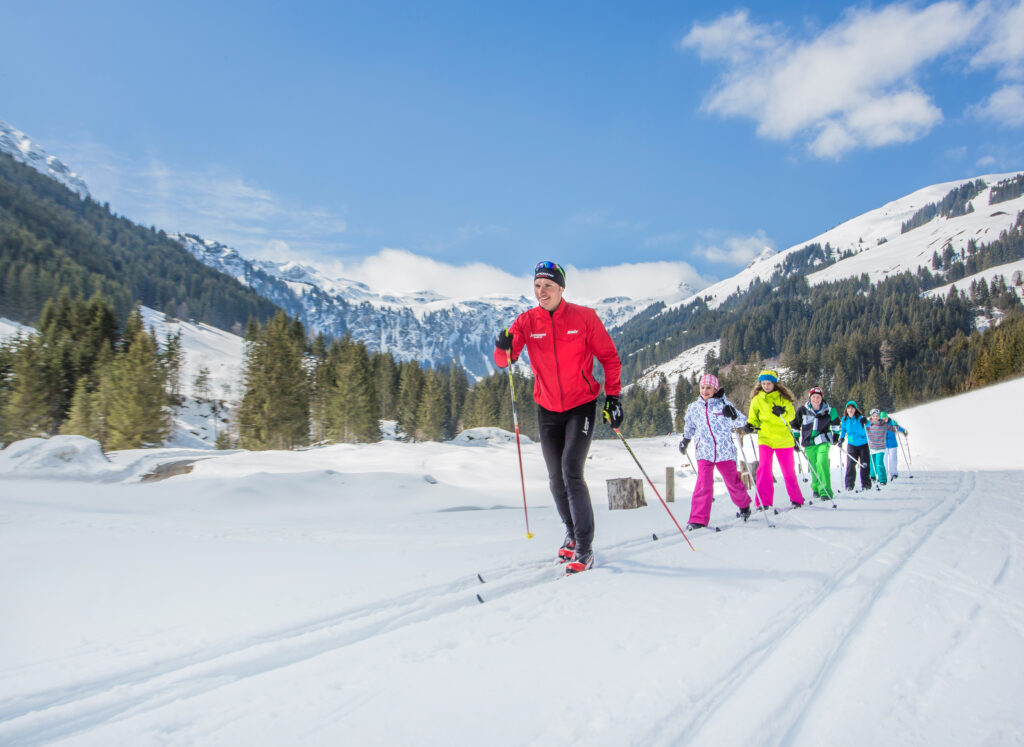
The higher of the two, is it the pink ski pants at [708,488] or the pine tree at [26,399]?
the pine tree at [26,399]

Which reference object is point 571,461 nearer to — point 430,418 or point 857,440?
point 857,440

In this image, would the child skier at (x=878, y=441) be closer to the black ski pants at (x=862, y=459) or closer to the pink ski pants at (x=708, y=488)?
the black ski pants at (x=862, y=459)

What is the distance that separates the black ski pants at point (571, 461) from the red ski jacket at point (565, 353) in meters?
0.11

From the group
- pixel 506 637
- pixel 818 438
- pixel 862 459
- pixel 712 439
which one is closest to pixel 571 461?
pixel 506 637

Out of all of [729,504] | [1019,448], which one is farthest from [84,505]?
[1019,448]

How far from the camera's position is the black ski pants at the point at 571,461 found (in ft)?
13.9

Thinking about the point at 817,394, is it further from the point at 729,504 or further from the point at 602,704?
the point at 602,704

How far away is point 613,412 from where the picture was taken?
14.8ft

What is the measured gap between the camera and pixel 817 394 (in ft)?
36.1

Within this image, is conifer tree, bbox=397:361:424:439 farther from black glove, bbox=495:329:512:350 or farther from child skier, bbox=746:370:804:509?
black glove, bbox=495:329:512:350

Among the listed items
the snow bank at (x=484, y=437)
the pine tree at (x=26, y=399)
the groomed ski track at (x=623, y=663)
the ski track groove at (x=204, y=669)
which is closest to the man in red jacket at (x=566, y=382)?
the groomed ski track at (x=623, y=663)

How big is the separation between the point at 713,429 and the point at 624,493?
4779mm

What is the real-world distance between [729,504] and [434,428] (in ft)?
182

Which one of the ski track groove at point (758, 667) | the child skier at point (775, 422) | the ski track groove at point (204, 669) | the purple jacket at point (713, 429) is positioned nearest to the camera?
the ski track groove at point (758, 667)
